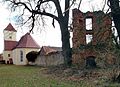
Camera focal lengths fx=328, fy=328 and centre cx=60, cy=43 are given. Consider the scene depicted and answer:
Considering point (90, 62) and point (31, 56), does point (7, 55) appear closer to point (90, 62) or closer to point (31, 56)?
point (31, 56)

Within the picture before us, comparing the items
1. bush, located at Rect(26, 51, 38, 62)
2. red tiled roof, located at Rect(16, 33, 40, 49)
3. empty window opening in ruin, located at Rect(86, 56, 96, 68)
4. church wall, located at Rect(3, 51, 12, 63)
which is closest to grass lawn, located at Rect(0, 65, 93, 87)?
empty window opening in ruin, located at Rect(86, 56, 96, 68)

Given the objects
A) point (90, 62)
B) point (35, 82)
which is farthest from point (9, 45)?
point (35, 82)

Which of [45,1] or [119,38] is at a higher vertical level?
[45,1]

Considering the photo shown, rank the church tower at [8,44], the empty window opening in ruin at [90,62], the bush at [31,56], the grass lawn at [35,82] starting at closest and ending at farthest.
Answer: the grass lawn at [35,82], the empty window opening in ruin at [90,62], the bush at [31,56], the church tower at [8,44]

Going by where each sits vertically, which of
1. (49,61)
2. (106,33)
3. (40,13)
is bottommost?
(49,61)

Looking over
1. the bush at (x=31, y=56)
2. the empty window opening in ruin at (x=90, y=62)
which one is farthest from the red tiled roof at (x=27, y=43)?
the empty window opening in ruin at (x=90, y=62)

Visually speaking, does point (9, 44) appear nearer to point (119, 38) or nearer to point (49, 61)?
point (49, 61)

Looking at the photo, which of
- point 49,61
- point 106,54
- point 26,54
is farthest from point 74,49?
point 26,54

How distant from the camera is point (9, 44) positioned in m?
74.4

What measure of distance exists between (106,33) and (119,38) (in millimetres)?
1509

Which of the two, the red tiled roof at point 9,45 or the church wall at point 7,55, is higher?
the red tiled roof at point 9,45

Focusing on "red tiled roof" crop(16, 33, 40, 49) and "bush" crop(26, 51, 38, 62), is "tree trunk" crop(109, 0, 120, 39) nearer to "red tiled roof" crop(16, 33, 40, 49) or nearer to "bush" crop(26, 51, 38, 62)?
"bush" crop(26, 51, 38, 62)

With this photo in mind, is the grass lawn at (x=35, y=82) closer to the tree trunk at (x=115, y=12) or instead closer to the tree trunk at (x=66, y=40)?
the tree trunk at (x=115, y=12)

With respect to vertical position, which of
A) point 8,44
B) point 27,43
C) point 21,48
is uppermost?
point 27,43
